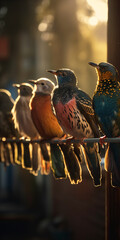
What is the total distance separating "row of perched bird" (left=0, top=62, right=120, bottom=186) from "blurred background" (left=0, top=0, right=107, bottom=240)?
1.29 m

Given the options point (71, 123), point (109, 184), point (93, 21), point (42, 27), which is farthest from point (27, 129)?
point (42, 27)

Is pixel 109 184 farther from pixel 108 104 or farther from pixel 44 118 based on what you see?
pixel 44 118

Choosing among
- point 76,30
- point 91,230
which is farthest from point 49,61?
point 91,230

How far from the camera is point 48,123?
3459 mm

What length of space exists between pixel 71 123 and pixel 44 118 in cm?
51

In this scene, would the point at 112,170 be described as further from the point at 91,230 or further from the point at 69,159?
the point at 91,230

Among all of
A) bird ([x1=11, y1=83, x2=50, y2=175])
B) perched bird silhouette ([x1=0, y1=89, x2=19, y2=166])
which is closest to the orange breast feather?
bird ([x1=11, y1=83, x2=50, y2=175])

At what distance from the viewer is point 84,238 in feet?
18.5

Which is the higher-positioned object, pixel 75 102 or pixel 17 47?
pixel 17 47

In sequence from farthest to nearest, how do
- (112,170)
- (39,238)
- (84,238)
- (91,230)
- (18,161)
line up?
(39,238) < (84,238) < (91,230) < (18,161) < (112,170)

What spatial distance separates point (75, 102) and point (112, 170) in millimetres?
627

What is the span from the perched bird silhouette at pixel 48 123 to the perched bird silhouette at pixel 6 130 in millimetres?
627

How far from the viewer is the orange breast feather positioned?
3469 mm

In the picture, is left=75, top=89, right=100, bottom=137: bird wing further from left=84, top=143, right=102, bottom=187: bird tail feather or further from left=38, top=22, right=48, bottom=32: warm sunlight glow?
left=38, top=22, right=48, bottom=32: warm sunlight glow
